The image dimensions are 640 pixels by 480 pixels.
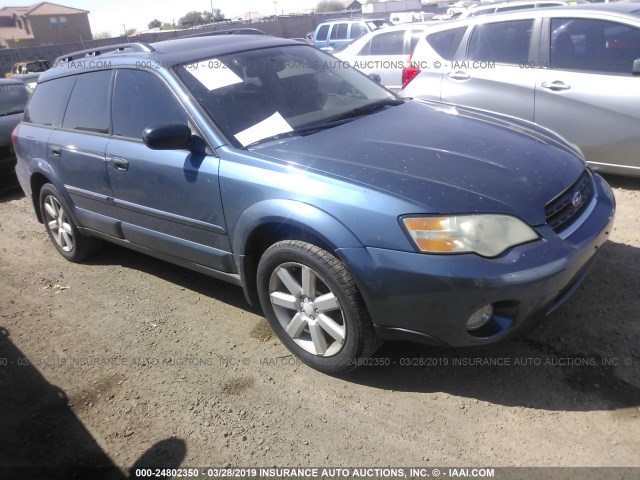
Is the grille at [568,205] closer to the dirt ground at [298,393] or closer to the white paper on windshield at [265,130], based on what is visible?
the dirt ground at [298,393]

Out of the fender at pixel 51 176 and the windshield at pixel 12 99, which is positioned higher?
the windshield at pixel 12 99

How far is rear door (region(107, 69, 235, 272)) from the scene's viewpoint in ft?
10.3

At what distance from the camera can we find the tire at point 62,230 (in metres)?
4.56

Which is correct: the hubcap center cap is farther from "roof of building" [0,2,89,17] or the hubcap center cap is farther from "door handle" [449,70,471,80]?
"roof of building" [0,2,89,17]

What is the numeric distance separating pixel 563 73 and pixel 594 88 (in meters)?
0.32

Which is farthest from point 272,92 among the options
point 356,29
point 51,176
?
point 356,29

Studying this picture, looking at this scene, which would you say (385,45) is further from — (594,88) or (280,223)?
(280,223)

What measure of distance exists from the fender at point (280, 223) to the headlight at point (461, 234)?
0.89ft

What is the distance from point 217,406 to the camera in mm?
2826

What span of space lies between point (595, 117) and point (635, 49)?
2.00ft

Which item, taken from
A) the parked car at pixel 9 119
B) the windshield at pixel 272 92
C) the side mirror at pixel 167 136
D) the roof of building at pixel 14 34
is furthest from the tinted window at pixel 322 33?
the roof of building at pixel 14 34

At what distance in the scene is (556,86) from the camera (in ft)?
16.0

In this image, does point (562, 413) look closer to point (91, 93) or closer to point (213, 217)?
point (213, 217)

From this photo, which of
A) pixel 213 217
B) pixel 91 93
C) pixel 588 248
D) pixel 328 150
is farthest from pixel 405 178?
pixel 91 93
